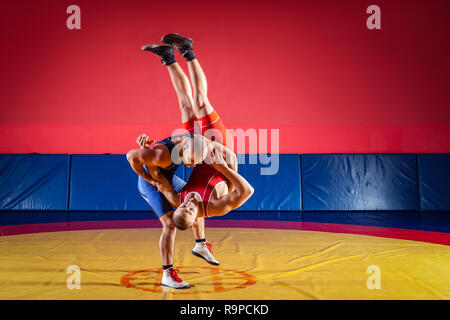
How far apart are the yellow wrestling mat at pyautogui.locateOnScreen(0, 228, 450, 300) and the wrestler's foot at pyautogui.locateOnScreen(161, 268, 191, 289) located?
0.15 ft

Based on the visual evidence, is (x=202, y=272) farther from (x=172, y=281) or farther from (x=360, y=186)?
(x=360, y=186)

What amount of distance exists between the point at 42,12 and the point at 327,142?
6237 millimetres

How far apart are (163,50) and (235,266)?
1.92 metres

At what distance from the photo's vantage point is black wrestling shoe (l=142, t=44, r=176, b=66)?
A: 10.6 feet

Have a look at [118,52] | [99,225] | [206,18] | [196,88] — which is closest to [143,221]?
[99,225]

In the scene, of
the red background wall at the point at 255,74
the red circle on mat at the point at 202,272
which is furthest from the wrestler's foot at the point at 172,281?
the red background wall at the point at 255,74

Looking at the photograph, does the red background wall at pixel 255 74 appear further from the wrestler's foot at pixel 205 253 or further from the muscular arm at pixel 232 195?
the muscular arm at pixel 232 195

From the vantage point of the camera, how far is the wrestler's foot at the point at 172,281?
2527 mm

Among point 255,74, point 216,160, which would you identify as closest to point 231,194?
point 216,160

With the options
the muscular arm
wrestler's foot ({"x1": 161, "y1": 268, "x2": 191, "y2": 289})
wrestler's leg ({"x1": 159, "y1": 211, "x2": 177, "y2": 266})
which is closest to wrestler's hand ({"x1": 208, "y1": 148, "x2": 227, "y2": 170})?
the muscular arm

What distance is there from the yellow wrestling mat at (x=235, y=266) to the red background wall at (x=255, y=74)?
133 inches

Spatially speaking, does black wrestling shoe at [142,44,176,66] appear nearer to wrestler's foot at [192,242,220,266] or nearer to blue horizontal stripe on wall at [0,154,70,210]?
wrestler's foot at [192,242,220,266]

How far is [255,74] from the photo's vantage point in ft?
25.0

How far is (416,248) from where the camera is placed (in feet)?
12.5
